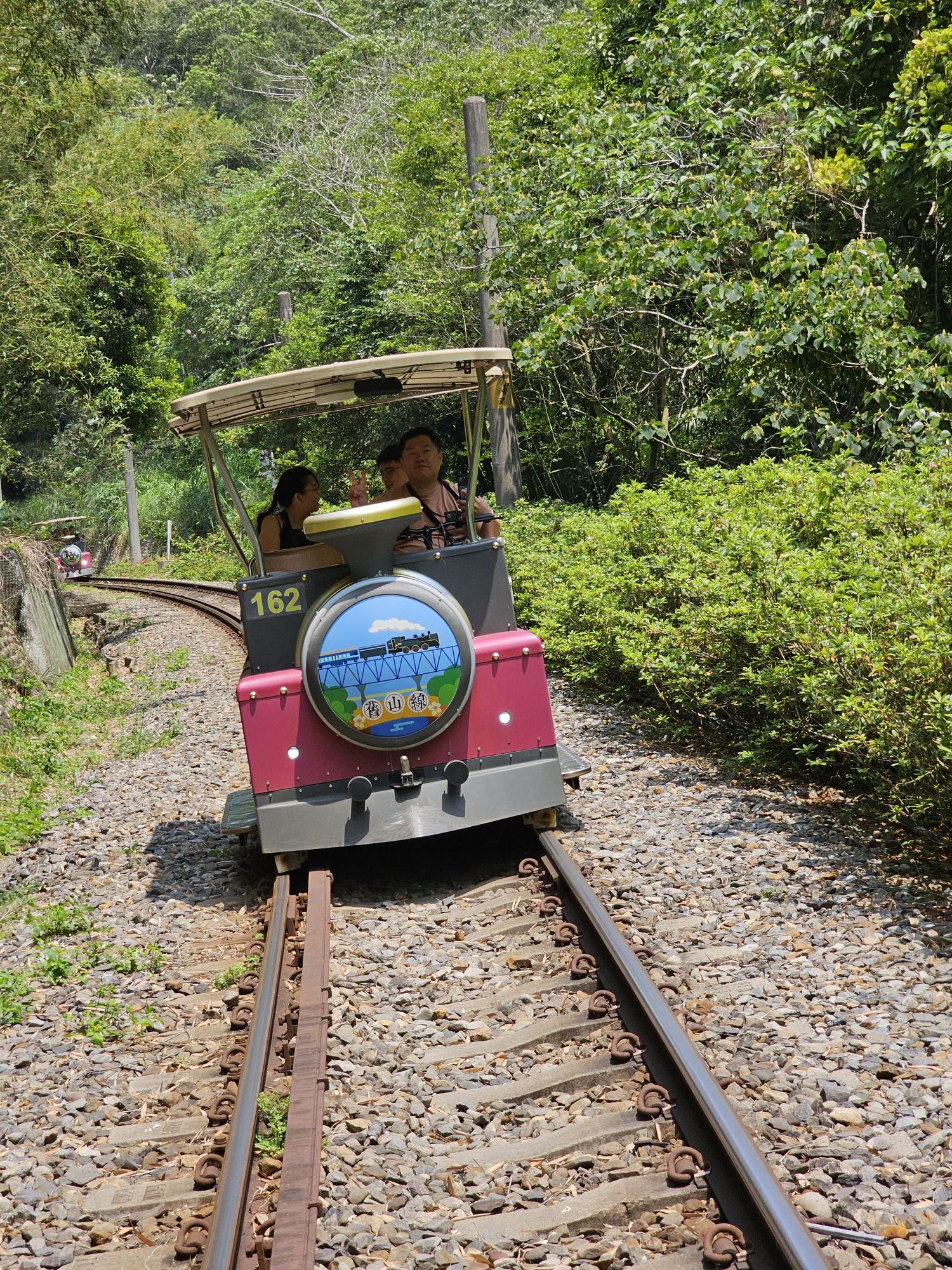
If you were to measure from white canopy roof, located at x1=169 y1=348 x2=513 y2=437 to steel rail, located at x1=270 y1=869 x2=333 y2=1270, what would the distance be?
2.63m

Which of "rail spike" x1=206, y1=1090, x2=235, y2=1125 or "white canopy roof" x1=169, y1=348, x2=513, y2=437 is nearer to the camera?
"rail spike" x1=206, y1=1090, x2=235, y2=1125

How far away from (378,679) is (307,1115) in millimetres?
2512

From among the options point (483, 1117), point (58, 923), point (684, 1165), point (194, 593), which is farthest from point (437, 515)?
point (194, 593)

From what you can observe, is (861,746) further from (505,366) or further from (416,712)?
(505,366)

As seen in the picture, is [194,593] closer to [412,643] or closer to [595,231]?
[595,231]

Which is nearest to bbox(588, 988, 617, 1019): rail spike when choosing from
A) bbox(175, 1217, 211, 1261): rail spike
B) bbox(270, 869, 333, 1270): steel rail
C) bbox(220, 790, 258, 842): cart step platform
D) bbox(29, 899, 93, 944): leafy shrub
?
bbox(270, 869, 333, 1270): steel rail

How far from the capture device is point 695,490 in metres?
10.8

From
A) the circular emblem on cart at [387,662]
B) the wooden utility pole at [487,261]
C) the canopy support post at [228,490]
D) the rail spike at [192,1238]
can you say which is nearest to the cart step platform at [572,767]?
the circular emblem on cart at [387,662]

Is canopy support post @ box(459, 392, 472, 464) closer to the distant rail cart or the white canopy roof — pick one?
the white canopy roof

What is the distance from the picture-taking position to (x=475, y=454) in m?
7.07

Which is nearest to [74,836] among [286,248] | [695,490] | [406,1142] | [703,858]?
[703,858]

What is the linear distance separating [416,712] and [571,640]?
15.2 ft

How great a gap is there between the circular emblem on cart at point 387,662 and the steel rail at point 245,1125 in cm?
107

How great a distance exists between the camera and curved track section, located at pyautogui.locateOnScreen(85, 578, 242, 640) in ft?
66.8
